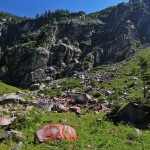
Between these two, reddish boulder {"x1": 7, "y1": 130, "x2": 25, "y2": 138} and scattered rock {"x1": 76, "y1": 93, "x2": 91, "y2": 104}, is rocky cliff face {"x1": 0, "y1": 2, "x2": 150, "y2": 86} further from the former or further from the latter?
reddish boulder {"x1": 7, "y1": 130, "x2": 25, "y2": 138}

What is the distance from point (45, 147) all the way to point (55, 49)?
485 feet

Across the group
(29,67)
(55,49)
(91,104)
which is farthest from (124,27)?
(91,104)

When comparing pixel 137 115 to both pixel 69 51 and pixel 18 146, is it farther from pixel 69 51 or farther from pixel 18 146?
pixel 69 51

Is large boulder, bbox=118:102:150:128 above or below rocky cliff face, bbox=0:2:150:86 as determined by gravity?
below

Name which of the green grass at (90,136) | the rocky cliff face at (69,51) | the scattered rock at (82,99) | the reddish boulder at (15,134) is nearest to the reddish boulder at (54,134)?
the green grass at (90,136)

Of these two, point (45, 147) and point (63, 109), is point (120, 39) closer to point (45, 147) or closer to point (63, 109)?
point (63, 109)

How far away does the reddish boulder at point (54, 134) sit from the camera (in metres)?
20.6

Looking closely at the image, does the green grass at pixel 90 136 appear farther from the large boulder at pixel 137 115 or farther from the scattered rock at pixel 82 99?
the scattered rock at pixel 82 99

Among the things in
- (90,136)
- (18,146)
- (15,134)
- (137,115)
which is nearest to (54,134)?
(18,146)

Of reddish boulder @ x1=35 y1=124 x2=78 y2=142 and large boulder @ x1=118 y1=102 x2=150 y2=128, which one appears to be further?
large boulder @ x1=118 y1=102 x2=150 y2=128

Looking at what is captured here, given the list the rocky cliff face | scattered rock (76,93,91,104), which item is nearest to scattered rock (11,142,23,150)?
scattered rock (76,93,91,104)

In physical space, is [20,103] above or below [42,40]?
below

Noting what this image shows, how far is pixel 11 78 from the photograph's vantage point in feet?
514

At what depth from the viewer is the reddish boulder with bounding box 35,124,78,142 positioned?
2064 cm
